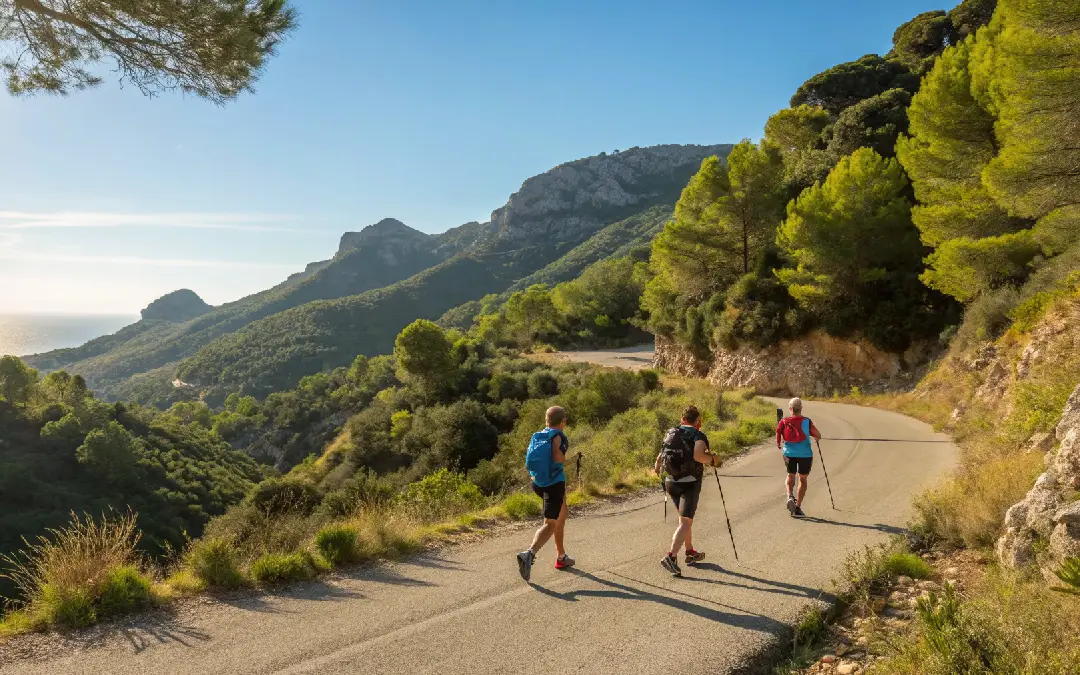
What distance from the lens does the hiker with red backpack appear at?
7531 mm

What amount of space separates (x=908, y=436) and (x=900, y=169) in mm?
14503

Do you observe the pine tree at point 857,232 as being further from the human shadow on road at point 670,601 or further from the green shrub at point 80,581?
the green shrub at point 80,581

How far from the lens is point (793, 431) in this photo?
7684 mm

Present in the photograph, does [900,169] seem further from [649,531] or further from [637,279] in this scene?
[637,279]

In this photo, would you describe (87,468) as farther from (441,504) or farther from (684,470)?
(684,470)

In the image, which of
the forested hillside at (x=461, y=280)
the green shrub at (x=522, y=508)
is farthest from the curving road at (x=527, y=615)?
the forested hillside at (x=461, y=280)

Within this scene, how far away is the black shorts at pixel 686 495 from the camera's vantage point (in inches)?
218

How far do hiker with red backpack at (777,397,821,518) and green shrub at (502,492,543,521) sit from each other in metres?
3.76

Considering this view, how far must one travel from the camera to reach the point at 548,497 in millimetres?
5520

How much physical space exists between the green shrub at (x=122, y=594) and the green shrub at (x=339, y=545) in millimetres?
1591

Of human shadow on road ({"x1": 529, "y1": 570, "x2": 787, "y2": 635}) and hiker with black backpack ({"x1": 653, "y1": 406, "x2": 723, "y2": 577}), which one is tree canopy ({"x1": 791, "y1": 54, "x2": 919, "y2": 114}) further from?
human shadow on road ({"x1": 529, "y1": 570, "x2": 787, "y2": 635})

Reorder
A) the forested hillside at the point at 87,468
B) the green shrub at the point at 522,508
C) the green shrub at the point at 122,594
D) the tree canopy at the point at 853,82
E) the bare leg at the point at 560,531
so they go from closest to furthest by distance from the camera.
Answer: the green shrub at the point at 122,594 < the bare leg at the point at 560,531 < the green shrub at the point at 522,508 < the forested hillside at the point at 87,468 < the tree canopy at the point at 853,82

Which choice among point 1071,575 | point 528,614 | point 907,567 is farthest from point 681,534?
point 1071,575

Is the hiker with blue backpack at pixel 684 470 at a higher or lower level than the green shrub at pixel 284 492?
higher
